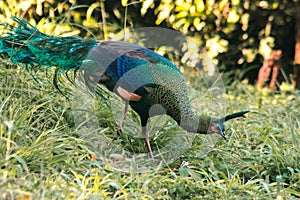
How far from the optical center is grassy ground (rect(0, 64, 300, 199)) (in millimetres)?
3600

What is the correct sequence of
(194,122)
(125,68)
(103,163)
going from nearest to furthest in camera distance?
(103,163) → (125,68) → (194,122)

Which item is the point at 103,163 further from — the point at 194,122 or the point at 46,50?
the point at 46,50

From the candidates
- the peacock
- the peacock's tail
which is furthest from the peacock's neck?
the peacock's tail

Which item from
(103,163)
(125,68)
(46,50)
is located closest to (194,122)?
(125,68)

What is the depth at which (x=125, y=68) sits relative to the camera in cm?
459

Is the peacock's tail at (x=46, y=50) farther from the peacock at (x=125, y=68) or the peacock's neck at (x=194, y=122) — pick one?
the peacock's neck at (x=194, y=122)

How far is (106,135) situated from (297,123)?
188 centimetres

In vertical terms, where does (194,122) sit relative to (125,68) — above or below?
below

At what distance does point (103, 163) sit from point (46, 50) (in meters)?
1.11

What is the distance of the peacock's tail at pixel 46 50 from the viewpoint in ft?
15.8

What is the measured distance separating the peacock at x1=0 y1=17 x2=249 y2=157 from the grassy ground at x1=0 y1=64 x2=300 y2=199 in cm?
21

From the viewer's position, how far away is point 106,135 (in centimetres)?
481

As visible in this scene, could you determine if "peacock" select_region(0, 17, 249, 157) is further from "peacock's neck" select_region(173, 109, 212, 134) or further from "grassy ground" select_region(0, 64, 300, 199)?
"grassy ground" select_region(0, 64, 300, 199)

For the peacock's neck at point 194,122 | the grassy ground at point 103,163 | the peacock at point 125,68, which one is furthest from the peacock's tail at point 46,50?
the peacock's neck at point 194,122
